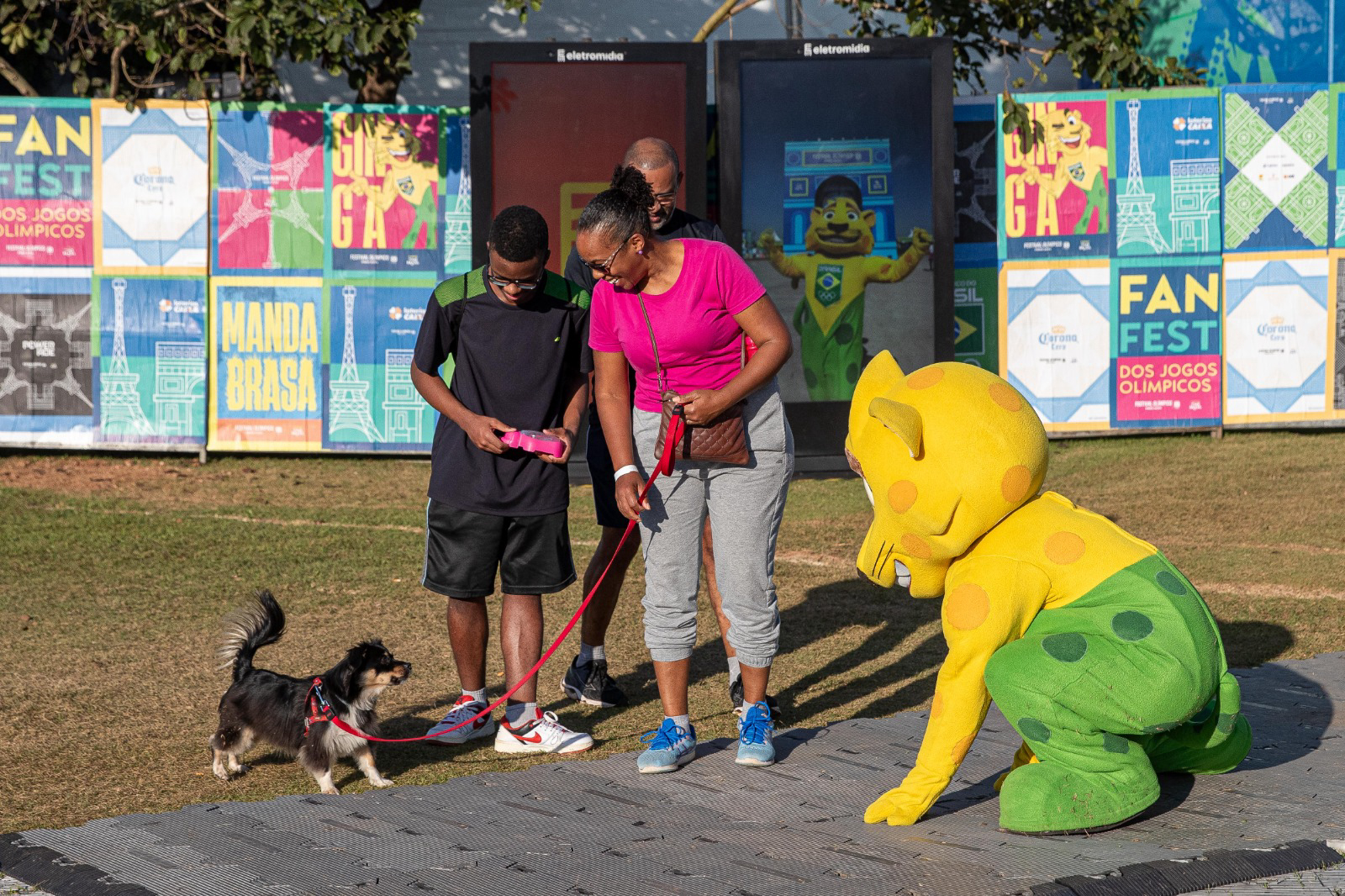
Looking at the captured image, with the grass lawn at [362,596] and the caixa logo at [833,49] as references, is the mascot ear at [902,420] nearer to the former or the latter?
the grass lawn at [362,596]

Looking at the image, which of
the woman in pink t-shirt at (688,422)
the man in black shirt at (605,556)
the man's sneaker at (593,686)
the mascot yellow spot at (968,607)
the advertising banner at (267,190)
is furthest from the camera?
the advertising banner at (267,190)

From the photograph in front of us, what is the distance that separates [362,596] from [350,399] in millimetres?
4002

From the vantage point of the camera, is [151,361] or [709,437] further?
[151,361]

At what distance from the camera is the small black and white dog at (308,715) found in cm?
468

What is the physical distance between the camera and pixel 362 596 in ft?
24.7

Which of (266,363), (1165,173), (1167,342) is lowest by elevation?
(266,363)

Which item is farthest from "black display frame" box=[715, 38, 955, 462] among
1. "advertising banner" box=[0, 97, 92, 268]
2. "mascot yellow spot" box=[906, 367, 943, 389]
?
"mascot yellow spot" box=[906, 367, 943, 389]

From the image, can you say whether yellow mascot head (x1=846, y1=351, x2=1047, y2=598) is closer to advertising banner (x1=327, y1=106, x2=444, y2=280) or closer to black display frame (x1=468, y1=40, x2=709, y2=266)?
black display frame (x1=468, y1=40, x2=709, y2=266)

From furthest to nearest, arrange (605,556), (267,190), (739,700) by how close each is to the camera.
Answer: (267,190) < (605,556) < (739,700)

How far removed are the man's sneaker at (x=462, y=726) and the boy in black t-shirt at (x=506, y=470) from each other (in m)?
0.01

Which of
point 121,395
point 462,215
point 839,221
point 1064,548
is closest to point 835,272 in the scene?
point 839,221

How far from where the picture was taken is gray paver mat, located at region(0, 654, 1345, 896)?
3492 mm

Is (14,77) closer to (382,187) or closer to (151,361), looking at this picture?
(151,361)

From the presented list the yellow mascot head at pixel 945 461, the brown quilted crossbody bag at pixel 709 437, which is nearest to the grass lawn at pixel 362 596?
the brown quilted crossbody bag at pixel 709 437
